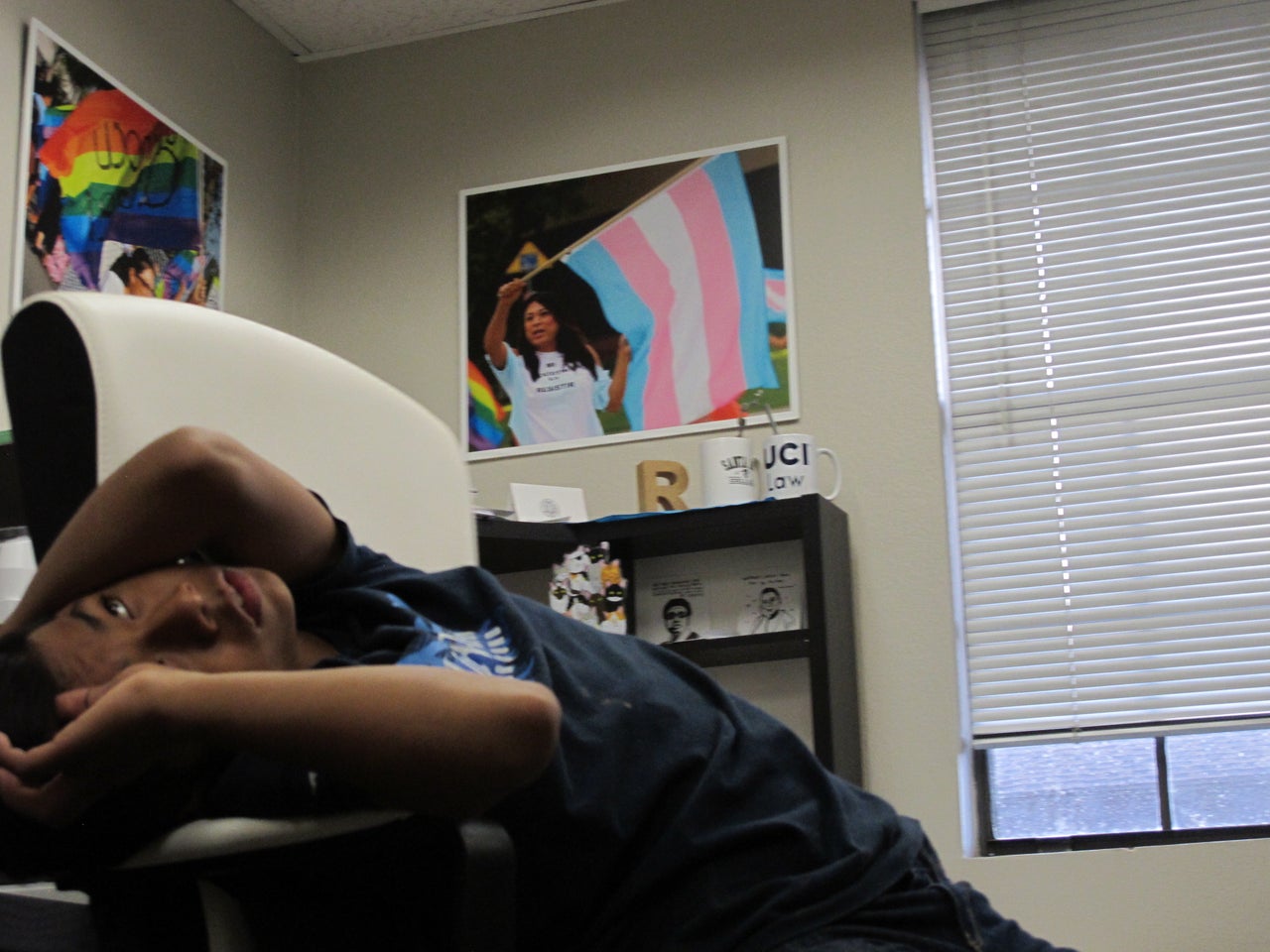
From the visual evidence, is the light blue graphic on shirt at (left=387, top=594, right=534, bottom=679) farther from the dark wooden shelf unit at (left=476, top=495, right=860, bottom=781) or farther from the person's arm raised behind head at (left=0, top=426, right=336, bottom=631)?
the dark wooden shelf unit at (left=476, top=495, right=860, bottom=781)

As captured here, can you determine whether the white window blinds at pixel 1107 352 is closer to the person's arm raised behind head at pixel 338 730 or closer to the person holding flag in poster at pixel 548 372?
the person holding flag in poster at pixel 548 372

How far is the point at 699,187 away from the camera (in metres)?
3.40

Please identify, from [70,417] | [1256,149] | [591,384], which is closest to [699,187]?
[591,384]

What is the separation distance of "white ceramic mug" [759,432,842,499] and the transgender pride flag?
288 millimetres

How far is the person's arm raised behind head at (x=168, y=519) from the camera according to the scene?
110 cm

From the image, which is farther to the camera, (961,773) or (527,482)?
(527,482)

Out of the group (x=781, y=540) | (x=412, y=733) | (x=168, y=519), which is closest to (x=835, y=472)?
(x=781, y=540)

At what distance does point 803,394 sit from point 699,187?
583 mm

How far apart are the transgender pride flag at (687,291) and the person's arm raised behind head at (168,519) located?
85.5 inches

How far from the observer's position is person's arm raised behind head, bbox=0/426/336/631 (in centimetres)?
110

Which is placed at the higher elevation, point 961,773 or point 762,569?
point 762,569

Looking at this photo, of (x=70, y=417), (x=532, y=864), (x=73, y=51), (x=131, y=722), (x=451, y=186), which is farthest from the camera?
(x=451, y=186)

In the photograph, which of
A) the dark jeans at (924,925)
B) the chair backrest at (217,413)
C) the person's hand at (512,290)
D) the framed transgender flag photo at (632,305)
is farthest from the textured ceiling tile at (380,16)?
the dark jeans at (924,925)

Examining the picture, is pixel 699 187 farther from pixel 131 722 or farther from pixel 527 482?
pixel 131 722
